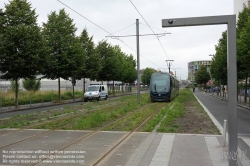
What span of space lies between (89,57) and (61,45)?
9042 mm

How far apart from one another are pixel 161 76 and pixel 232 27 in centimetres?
2724

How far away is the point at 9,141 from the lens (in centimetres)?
952

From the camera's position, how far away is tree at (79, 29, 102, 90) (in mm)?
42000

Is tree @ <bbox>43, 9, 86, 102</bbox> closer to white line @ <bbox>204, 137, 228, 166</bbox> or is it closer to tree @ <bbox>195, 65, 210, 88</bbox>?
white line @ <bbox>204, 137, 228, 166</bbox>

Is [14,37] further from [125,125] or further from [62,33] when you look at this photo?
[125,125]

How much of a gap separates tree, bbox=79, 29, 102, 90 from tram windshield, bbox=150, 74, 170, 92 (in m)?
12.5

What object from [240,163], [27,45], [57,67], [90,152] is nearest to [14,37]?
[27,45]

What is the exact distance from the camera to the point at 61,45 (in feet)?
110

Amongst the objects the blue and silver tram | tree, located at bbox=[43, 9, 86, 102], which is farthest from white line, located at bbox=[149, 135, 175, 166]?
tree, located at bbox=[43, 9, 86, 102]

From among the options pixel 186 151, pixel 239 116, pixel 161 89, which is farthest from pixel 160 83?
pixel 186 151

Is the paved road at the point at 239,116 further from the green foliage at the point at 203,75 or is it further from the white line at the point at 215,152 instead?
the green foliage at the point at 203,75

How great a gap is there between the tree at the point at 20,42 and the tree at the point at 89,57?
1514 centimetres

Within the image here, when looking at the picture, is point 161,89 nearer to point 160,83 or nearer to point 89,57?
point 160,83

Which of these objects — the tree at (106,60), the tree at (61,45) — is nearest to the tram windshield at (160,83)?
the tree at (61,45)
